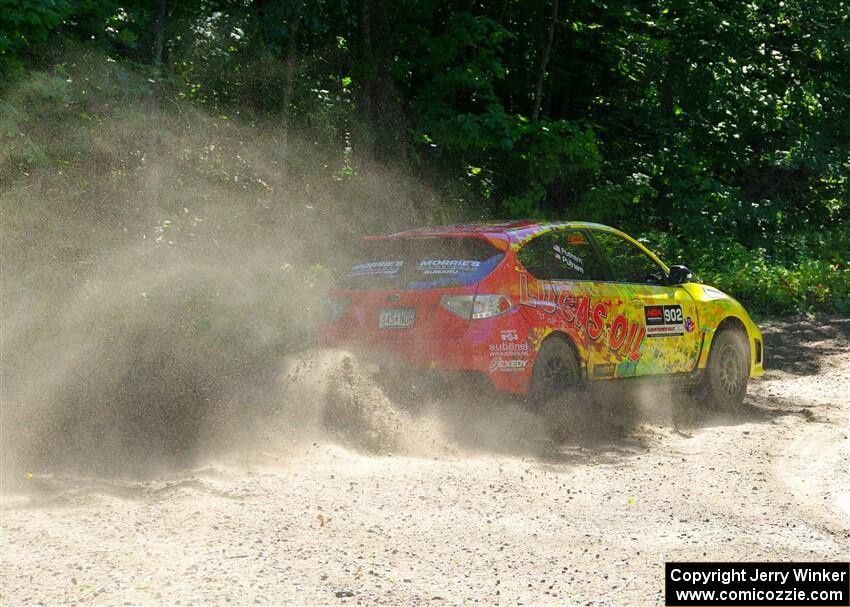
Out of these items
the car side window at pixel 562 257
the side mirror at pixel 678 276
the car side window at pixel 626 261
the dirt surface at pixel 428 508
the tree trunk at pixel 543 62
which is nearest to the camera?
the dirt surface at pixel 428 508

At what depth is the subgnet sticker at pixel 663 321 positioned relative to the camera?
997 cm

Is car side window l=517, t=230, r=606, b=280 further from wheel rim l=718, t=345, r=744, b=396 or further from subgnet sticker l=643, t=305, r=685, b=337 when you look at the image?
wheel rim l=718, t=345, r=744, b=396

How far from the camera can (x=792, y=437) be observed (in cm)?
933

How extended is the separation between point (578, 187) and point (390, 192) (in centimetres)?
455

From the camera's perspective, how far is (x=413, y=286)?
28.4 ft

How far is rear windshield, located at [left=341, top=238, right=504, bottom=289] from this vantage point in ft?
28.1

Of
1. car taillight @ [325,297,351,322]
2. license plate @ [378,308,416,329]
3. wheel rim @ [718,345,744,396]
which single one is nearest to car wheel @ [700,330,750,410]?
wheel rim @ [718,345,744,396]

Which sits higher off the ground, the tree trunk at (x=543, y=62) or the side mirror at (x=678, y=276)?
the tree trunk at (x=543, y=62)

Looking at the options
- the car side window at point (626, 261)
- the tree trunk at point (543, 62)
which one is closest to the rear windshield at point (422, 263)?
the car side window at point (626, 261)

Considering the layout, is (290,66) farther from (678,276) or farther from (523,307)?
(523,307)

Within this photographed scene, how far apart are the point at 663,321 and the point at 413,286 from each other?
8.94ft

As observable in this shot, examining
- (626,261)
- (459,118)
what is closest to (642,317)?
(626,261)

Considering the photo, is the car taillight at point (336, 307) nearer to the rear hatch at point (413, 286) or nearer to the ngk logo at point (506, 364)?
the rear hatch at point (413, 286)

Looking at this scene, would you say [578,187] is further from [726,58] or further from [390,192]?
[390,192]
